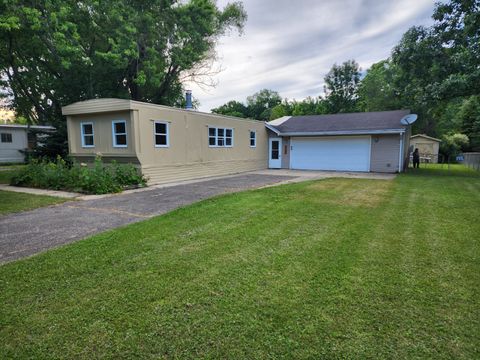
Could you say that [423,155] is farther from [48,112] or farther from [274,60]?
[48,112]

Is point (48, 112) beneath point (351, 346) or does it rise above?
above

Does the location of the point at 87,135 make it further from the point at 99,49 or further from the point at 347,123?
the point at 347,123

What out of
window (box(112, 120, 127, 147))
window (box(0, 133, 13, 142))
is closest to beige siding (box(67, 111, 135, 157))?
window (box(112, 120, 127, 147))

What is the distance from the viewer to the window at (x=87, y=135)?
462 inches

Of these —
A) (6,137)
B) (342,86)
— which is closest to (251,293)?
(6,137)

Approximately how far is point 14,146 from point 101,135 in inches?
648

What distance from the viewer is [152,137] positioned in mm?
10977

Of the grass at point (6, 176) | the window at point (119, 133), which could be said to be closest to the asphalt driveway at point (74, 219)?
the window at point (119, 133)

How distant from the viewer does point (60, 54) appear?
539 inches

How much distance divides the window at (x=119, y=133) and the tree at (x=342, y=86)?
30.6 m

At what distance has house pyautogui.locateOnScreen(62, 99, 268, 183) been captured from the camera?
34.6ft

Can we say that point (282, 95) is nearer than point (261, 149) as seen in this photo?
No

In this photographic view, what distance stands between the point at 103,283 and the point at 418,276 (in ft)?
11.3

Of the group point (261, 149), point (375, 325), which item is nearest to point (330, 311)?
point (375, 325)
